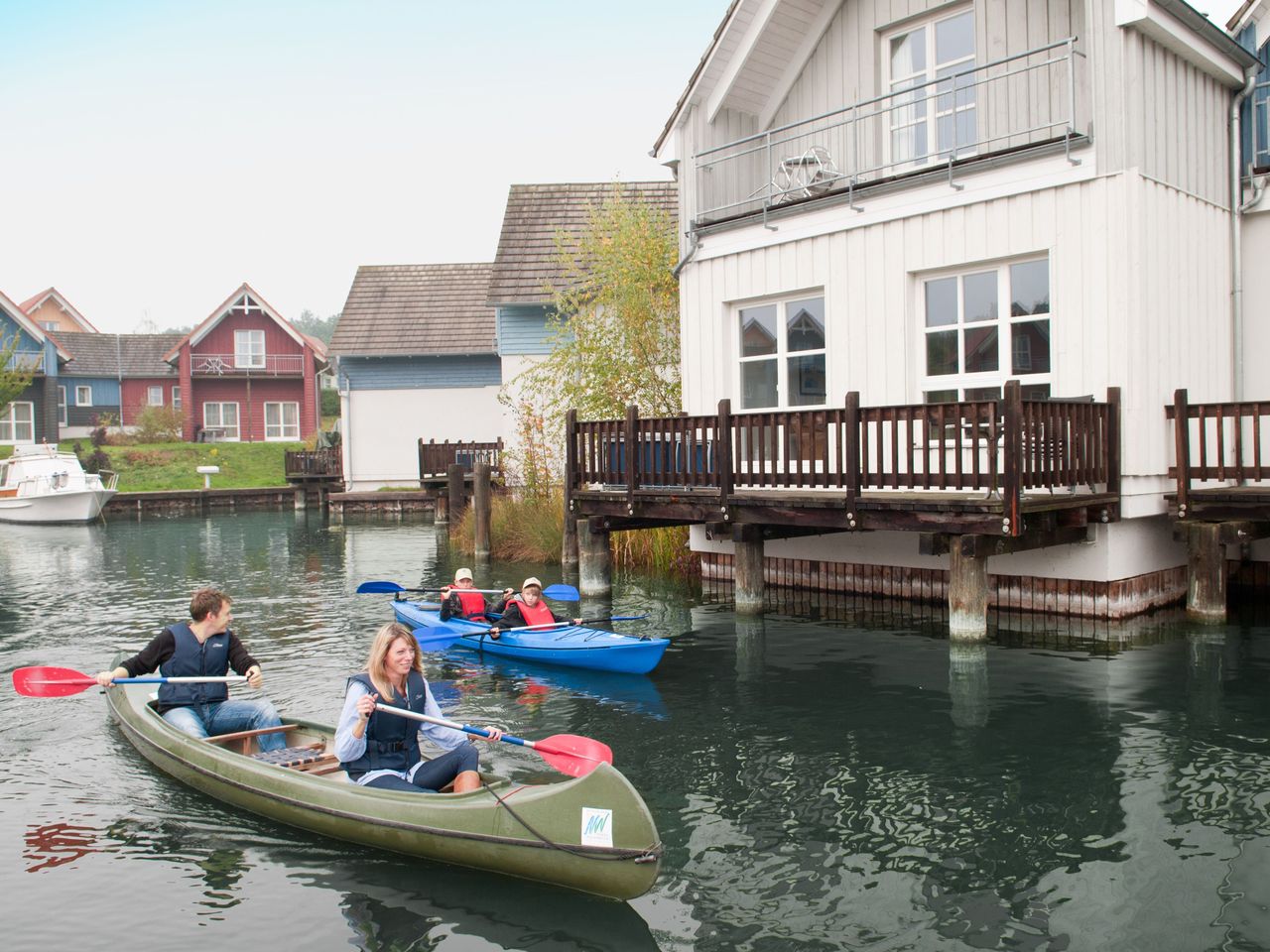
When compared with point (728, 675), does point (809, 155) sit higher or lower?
higher

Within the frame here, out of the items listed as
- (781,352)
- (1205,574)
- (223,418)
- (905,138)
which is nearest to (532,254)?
(781,352)

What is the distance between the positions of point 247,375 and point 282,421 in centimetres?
337

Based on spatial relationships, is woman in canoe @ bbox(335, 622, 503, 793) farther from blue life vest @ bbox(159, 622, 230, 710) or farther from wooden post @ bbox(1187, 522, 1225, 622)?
wooden post @ bbox(1187, 522, 1225, 622)

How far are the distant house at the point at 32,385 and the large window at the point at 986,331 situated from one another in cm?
4983

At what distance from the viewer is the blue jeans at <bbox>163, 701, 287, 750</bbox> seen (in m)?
9.82

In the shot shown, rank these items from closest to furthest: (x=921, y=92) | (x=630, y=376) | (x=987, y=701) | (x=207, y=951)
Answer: (x=207, y=951), (x=987, y=701), (x=921, y=92), (x=630, y=376)

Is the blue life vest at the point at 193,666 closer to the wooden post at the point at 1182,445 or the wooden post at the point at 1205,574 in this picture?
the wooden post at the point at 1182,445

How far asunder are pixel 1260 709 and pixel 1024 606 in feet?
14.1

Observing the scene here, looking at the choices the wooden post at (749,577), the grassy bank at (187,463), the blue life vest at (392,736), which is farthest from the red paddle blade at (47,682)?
the grassy bank at (187,463)

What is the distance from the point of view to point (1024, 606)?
1483 centimetres

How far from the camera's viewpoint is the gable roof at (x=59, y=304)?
69438 millimetres

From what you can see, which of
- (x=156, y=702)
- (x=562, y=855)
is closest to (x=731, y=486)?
(x=156, y=702)

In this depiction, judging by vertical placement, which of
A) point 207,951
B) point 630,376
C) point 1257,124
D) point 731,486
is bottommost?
point 207,951

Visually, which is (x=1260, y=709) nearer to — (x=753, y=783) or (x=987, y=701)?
(x=987, y=701)
